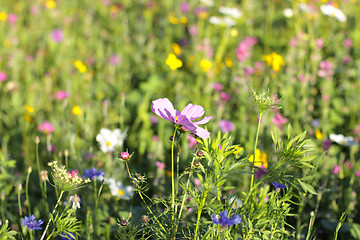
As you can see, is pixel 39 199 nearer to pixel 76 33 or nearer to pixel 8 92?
pixel 8 92

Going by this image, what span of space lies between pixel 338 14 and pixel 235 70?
109 centimetres

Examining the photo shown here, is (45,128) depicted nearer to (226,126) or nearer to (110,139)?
(110,139)

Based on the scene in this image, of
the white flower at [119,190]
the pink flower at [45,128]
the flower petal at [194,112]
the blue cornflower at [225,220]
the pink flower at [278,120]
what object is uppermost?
the flower petal at [194,112]

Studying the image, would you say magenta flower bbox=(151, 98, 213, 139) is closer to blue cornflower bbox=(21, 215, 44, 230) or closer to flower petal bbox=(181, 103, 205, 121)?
flower petal bbox=(181, 103, 205, 121)

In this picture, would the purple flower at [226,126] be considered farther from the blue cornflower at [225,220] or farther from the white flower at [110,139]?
the blue cornflower at [225,220]

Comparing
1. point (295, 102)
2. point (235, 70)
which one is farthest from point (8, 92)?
point (295, 102)

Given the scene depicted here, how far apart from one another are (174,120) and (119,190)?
0.79 meters

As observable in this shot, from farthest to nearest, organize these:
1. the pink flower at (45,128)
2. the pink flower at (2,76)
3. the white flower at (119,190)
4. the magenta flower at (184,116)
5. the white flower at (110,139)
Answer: the pink flower at (2,76) < the pink flower at (45,128) < the white flower at (110,139) < the white flower at (119,190) < the magenta flower at (184,116)

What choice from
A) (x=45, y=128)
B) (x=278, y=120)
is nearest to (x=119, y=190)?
(x=45, y=128)

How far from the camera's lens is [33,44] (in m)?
3.65

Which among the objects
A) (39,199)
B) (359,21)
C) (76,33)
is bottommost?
(39,199)

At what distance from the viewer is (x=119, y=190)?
174 cm

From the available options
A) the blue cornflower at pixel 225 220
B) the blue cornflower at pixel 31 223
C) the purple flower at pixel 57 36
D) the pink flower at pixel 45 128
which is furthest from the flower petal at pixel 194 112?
the purple flower at pixel 57 36

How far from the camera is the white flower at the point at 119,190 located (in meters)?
1.71
